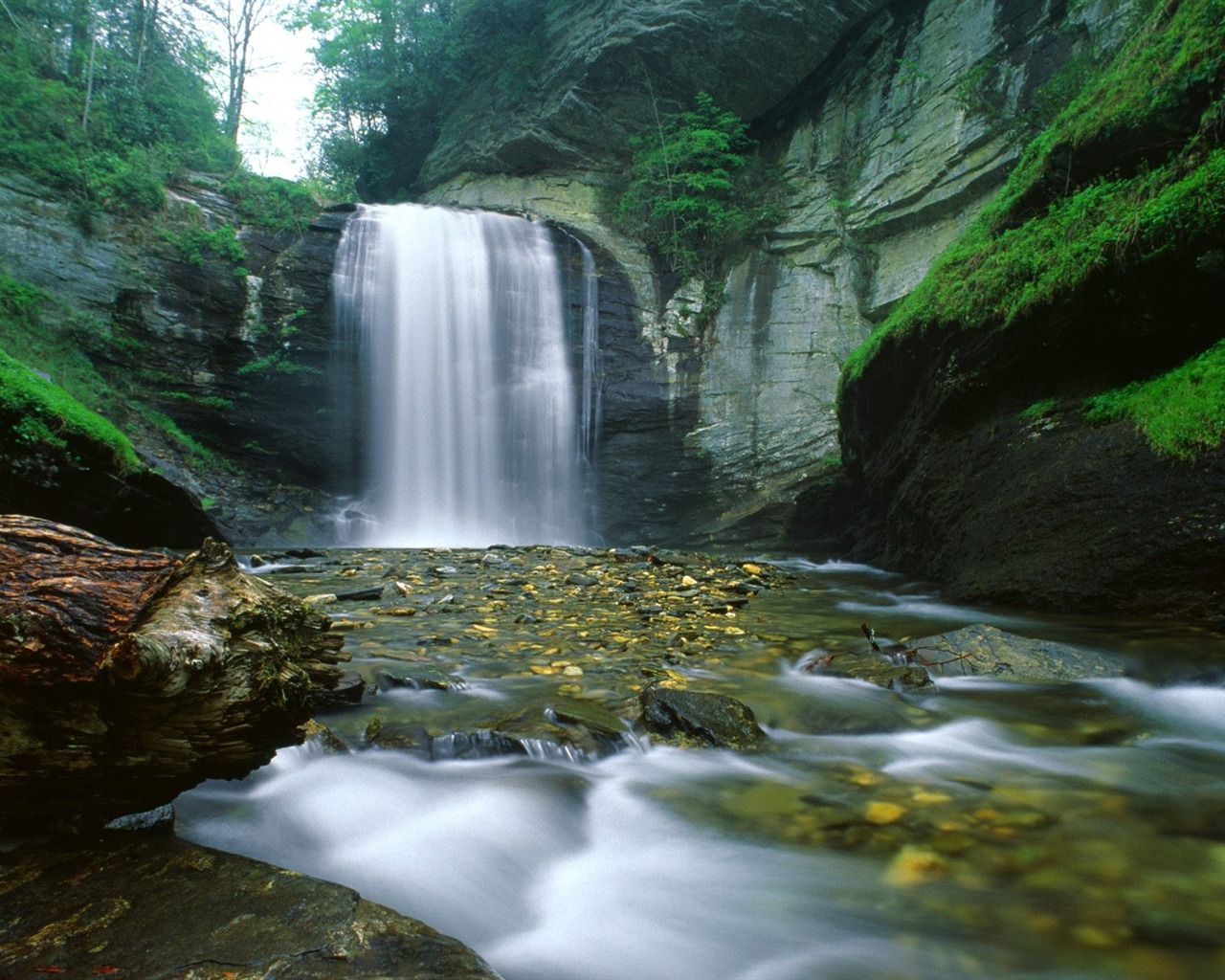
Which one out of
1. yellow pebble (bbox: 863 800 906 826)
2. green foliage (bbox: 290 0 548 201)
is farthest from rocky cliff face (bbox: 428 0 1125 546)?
yellow pebble (bbox: 863 800 906 826)

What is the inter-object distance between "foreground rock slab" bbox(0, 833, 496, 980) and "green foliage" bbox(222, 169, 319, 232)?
54.7ft

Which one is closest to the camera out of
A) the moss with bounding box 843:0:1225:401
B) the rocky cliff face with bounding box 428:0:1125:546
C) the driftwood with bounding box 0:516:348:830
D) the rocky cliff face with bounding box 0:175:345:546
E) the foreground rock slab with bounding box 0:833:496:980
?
the foreground rock slab with bounding box 0:833:496:980

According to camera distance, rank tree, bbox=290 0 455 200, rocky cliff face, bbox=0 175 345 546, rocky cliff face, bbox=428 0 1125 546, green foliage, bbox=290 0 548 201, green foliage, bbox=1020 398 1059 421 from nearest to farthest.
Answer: green foliage, bbox=1020 398 1059 421 < rocky cliff face, bbox=0 175 345 546 < rocky cliff face, bbox=428 0 1125 546 < green foliage, bbox=290 0 548 201 < tree, bbox=290 0 455 200

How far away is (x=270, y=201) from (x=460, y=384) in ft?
20.6

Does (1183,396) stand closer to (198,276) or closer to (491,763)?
(491,763)

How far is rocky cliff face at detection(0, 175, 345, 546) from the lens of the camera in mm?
Result: 12352

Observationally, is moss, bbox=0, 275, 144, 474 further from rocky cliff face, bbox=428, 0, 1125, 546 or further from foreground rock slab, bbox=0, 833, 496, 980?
rocky cliff face, bbox=428, 0, 1125, 546

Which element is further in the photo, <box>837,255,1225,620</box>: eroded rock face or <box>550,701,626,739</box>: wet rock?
<box>837,255,1225,620</box>: eroded rock face

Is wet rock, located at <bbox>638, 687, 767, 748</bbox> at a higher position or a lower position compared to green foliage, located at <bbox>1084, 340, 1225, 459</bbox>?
lower

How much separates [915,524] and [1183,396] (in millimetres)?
3046

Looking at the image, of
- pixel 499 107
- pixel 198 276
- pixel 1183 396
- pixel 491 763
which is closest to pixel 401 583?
pixel 491 763

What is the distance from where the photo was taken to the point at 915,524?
719 centimetres

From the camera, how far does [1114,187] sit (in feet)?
17.6

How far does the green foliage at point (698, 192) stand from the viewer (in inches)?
639
